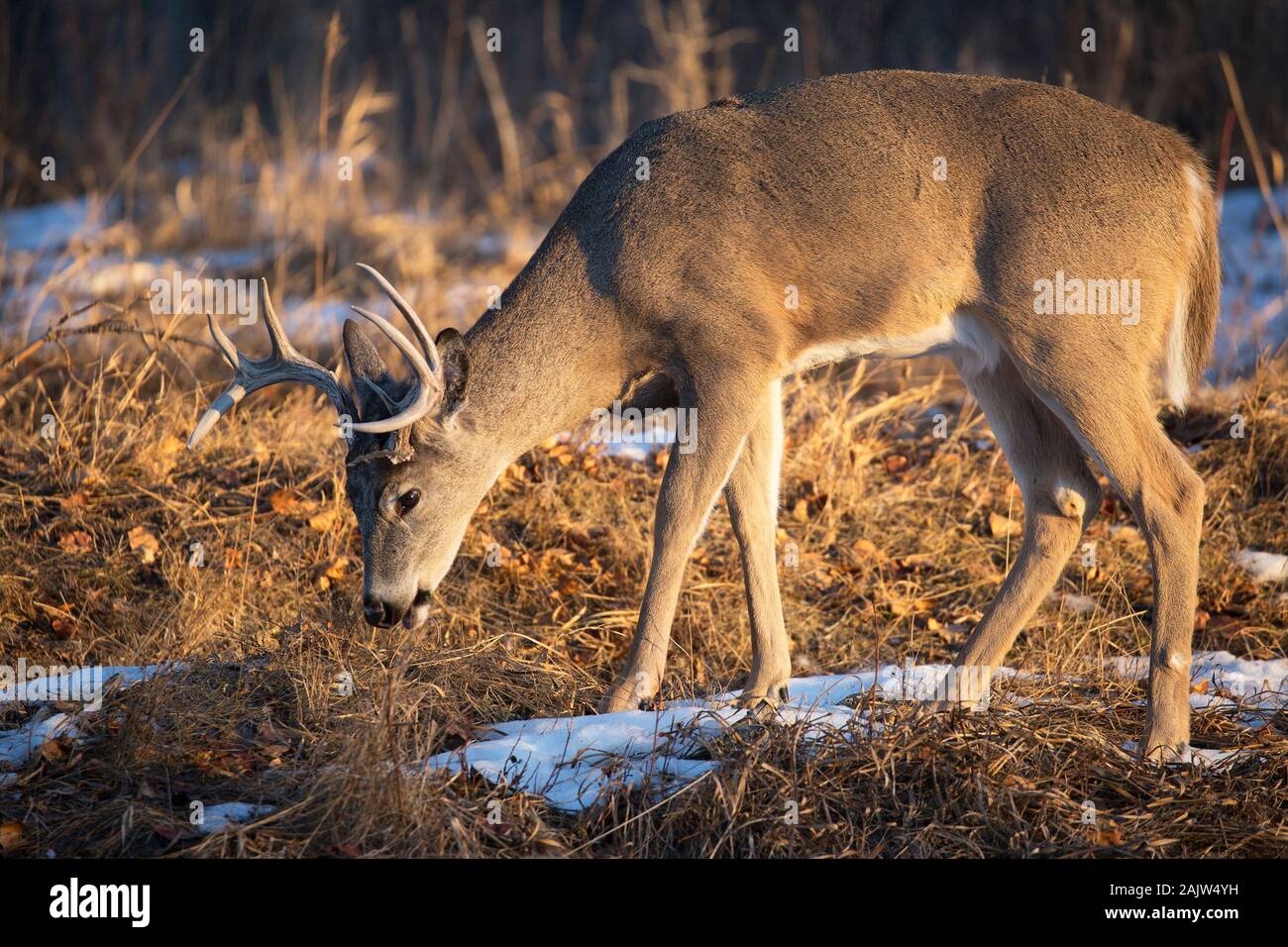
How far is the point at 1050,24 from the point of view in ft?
46.4

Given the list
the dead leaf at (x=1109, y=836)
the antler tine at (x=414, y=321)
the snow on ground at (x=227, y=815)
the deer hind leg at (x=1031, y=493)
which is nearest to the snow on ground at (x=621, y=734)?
the snow on ground at (x=227, y=815)

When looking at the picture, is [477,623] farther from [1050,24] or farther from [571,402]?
[1050,24]

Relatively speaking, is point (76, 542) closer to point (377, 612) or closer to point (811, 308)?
point (377, 612)

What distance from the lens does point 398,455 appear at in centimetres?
508

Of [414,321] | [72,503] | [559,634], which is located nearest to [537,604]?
[559,634]

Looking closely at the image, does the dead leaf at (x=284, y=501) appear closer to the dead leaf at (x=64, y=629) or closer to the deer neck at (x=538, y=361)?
the dead leaf at (x=64, y=629)

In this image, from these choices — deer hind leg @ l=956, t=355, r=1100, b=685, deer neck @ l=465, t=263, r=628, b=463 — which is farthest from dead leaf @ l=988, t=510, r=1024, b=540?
deer neck @ l=465, t=263, r=628, b=463

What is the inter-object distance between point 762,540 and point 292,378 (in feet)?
6.37

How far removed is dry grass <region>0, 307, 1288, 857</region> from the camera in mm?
4098

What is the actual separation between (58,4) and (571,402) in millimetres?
13472

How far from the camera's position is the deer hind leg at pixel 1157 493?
4945 millimetres

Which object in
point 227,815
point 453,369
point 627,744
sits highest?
point 453,369

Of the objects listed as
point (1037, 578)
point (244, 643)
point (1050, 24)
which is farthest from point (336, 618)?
point (1050, 24)

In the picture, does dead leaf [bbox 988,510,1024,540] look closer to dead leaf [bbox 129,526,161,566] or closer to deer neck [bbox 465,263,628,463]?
deer neck [bbox 465,263,628,463]
